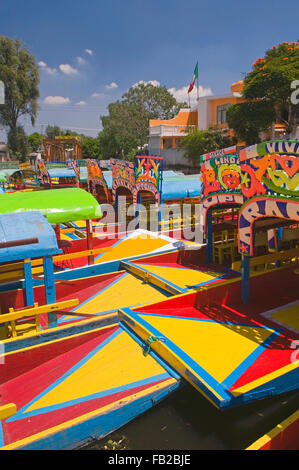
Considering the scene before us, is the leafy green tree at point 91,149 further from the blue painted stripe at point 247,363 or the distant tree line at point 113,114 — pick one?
the blue painted stripe at point 247,363

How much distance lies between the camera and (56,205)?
26.1ft

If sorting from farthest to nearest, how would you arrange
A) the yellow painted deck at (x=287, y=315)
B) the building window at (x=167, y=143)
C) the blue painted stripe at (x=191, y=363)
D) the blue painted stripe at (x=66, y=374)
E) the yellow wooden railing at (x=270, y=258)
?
the building window at (x=167, y=143)
the yellow wooden railing at (x=270, y=258)
the yellow painted deck at (x=287, y=315)
the blue painted stripe at (x=66, y=374)
the blue painted stripe at (x=191, y=363)

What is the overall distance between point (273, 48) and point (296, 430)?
104 feet

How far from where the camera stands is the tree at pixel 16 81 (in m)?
46.5

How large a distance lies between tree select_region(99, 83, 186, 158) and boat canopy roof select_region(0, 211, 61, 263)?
4279 centimetres

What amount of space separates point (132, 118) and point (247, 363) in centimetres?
4766

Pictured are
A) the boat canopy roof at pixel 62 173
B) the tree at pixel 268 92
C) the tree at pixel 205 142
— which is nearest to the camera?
the boat canopy roof at pixel 62 173

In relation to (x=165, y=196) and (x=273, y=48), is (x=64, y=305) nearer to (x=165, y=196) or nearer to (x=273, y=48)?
(x=165, y=196)

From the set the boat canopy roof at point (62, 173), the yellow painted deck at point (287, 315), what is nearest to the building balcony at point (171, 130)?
the boat canopy roof at point (62, 173)

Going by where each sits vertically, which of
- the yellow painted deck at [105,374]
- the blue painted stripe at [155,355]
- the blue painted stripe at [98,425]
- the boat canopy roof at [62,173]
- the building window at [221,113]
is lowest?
the blue painted stripe at [98,425]

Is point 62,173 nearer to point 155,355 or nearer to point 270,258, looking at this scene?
point 270,258

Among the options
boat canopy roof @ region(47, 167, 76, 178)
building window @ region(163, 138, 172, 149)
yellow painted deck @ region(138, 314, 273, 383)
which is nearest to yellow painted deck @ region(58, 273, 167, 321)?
yellow painted deck @ region(138, 314, 273, 383)

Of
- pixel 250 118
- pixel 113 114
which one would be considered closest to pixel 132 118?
pixel 113 114

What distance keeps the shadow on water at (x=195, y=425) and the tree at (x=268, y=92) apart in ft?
90.0
